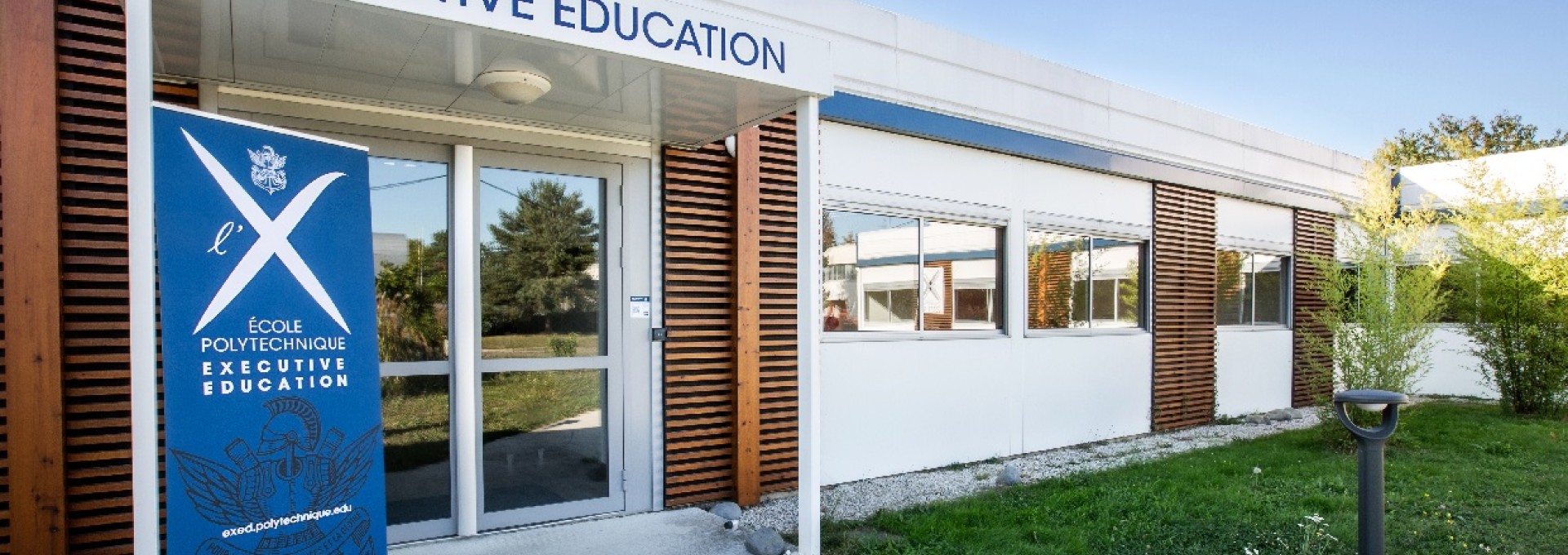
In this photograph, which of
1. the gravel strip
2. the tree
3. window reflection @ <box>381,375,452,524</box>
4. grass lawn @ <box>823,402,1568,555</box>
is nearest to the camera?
window reflection @ <box>381,375,452,524</box>

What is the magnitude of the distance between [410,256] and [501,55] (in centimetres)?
155

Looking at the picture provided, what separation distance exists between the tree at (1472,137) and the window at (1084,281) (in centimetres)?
2496

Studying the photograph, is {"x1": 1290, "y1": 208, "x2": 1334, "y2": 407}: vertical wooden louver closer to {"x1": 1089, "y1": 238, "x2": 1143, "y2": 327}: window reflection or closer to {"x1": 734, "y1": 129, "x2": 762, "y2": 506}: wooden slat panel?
{"x1": 1089, "y1": 238, "x2": 1143, "y2": 327}: window reflection

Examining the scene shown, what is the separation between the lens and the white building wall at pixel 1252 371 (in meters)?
9.90

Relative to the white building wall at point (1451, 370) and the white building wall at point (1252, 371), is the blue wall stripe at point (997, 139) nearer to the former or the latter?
the white building wall at point (1252, 371)

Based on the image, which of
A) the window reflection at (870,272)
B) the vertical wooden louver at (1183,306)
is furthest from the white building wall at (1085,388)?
the window reflection at (870,272)

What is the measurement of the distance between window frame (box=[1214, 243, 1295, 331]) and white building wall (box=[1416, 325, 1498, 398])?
12.7ft

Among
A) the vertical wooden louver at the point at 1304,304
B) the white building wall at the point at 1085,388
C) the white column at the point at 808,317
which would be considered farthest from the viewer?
the vertical wooden louver at the point at 1304,304

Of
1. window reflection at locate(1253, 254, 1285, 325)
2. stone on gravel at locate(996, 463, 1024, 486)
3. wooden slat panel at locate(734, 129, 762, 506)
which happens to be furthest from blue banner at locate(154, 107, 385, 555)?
window reflection at locate(1253, 254, 1285, 325)

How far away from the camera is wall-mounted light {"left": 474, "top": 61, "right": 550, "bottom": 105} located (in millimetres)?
3584

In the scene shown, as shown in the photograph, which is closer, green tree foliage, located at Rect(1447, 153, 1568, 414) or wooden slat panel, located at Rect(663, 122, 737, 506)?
wooden slat panel, located at Rect(663, 122, 737, 506)

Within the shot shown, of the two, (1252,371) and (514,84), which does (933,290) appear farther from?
(1252,371)

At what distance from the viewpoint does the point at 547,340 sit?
4793 millimetres

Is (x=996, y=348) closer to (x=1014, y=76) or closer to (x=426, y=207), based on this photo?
(x=1014, y=76)
